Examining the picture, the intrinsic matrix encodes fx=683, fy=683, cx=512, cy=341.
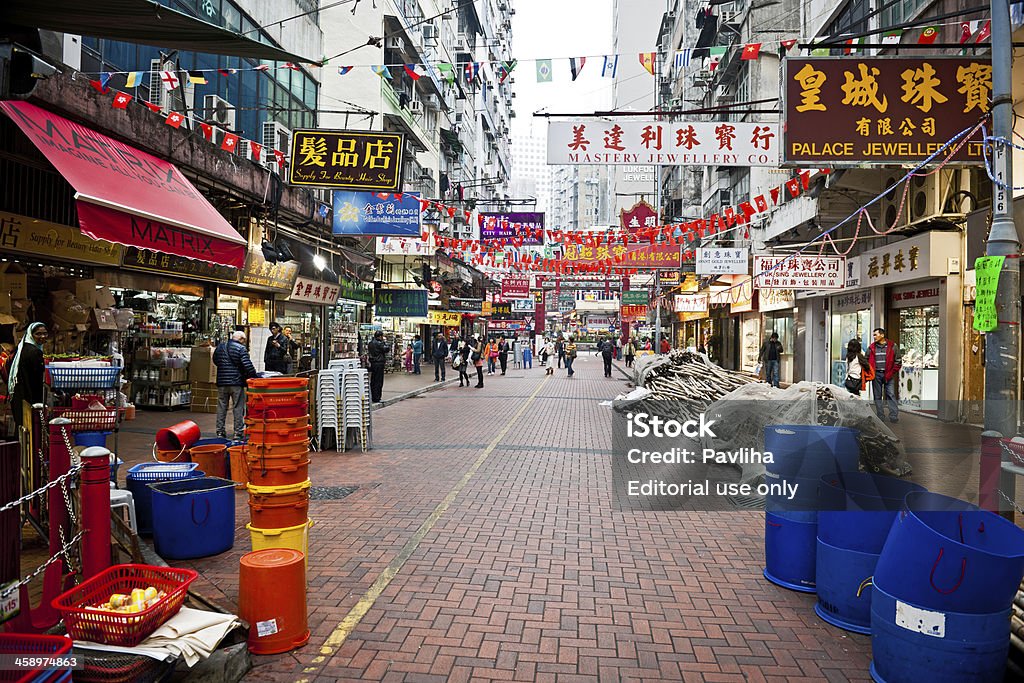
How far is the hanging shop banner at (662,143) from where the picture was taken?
37.3 feet

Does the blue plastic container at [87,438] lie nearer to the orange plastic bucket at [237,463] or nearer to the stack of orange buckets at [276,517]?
the orange plastic bucket at [237,463]

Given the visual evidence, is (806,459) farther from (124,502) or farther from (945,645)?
(124,502)

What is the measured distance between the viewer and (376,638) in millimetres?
4246

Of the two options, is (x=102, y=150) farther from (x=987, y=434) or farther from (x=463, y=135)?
(x=463, y=135)

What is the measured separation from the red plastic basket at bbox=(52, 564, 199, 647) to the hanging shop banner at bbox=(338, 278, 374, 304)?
18.3 metres

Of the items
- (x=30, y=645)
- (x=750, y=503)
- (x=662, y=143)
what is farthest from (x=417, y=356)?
(x=30, y=645)

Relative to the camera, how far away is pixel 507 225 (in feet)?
77.9

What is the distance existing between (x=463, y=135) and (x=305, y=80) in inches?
1147

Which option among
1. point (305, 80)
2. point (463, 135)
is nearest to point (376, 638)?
point (305, 80)

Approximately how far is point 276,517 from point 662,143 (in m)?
9.03

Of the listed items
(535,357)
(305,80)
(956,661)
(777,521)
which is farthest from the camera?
(535,357)

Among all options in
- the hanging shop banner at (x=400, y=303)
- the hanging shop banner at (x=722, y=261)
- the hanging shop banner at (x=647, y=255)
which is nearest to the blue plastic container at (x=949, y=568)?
the hanging shop banner at (x=722, y=261)

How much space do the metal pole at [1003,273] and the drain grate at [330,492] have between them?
6.43 metres

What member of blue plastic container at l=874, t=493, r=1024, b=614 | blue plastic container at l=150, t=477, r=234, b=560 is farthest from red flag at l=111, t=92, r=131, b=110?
blue plastic container at l=874, t=493, r=1024, b=614
